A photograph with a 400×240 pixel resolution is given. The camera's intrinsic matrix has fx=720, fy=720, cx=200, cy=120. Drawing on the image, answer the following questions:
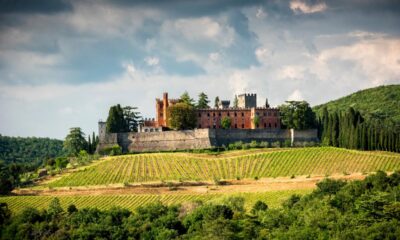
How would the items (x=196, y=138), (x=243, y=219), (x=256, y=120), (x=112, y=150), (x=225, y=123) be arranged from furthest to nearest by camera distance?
(x=225, y=123) < (x=256, y=120) < (x=196, y=138) < (x=112, y=150) < (x=243, y=219)

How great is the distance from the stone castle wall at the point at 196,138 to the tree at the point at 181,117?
1189mm

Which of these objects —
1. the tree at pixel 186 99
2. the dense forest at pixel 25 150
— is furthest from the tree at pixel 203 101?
the dense forest at pixel 25 150

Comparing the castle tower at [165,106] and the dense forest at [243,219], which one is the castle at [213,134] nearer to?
the castle tower at [165,106]

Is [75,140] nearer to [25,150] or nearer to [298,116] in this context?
[298,116]

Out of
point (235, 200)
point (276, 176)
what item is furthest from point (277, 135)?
point (235, 200)

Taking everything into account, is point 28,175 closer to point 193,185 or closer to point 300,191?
point 193,185

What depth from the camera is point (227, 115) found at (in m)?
110

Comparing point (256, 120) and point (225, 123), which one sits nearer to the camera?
point (256, 120)

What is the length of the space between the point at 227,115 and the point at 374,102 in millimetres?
63440

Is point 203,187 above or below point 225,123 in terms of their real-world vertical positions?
below

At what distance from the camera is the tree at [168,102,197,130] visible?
10619 centimetres

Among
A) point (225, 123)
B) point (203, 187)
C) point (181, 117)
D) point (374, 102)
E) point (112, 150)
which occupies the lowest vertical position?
point (203, 187)

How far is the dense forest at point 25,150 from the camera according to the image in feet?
565

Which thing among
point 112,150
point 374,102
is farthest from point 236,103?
point 374,102
